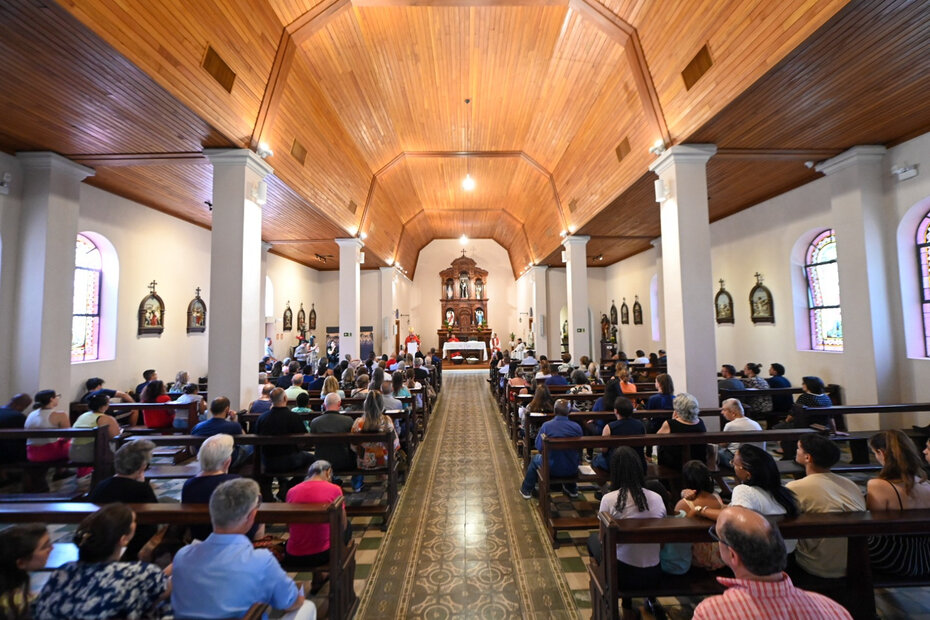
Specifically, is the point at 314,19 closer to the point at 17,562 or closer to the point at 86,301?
the point at 17,562

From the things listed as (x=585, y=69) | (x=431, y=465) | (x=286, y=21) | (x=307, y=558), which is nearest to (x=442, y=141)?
(x=585, y=69)

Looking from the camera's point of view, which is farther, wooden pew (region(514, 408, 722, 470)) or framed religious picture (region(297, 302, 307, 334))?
framed religious picture (region(297, 302, 307, 334))

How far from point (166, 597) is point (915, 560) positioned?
3.56m

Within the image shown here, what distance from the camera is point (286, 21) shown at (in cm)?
496

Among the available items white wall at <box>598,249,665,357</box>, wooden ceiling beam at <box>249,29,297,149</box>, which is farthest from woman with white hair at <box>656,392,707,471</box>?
white wall at <box>598,249,665,357</box>

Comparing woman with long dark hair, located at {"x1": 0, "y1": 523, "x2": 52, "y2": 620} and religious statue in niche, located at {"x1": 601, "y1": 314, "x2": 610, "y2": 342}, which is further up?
religious statue in niche, located at {"x1": 601, "y1": 314, "x2": 610, "y2": 342}

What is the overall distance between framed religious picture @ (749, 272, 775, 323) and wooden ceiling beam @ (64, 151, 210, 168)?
1022 cm

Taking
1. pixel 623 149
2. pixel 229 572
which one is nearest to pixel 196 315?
pixel 623 149

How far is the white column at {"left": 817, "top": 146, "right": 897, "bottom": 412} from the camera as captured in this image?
5.71m

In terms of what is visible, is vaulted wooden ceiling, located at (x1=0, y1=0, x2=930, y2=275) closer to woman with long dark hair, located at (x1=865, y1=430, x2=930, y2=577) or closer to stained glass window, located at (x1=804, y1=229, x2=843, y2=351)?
stained glass window, located at (x1=804, y1=229, x2=843, y2=351)

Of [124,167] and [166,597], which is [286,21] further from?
[166,597]

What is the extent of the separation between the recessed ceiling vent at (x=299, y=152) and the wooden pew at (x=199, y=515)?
5.49 m

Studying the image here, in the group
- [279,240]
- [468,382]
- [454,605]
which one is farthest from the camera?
[468,382]

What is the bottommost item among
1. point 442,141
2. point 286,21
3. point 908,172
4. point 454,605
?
point 454,605
